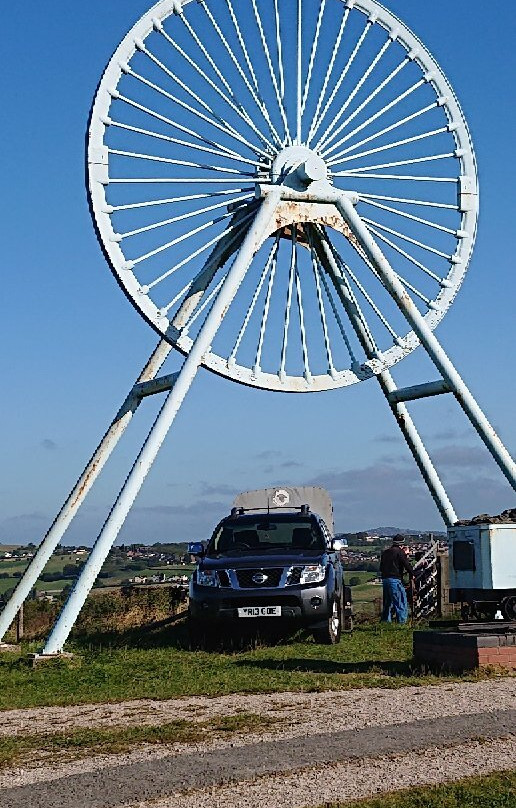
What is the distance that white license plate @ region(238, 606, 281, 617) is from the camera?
48.2 feet

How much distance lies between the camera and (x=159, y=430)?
611 inches

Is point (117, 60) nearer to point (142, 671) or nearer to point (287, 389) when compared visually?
point (287, 389)

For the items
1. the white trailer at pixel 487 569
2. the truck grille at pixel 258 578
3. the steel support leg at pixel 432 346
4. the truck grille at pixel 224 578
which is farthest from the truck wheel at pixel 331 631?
the steel support leg at pixel 432 346

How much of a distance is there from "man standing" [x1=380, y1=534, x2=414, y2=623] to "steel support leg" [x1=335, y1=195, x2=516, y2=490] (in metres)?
3.09

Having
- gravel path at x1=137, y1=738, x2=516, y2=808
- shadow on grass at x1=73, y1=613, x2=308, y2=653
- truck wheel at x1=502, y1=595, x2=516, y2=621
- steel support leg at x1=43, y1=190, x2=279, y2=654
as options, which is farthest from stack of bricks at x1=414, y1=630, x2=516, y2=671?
steel support leg at x1=43, y1=190, x2=279, y2=654

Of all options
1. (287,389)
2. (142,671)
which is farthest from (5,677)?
(287,389)

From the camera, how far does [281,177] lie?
1783 cm

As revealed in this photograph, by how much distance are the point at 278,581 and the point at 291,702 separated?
16.5 ft

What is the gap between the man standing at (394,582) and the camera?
20047 millimetres

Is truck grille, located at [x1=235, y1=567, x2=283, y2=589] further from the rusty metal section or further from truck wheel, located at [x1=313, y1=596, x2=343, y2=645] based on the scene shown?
the rusty metal section

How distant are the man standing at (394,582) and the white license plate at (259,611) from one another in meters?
5.64

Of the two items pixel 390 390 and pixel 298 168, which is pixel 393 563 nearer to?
pixel 390 390

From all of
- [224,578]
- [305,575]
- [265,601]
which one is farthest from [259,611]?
[305,575]

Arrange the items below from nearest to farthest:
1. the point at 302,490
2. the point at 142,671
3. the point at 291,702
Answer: the point at 291,702, the point at 142,671, the point at 302,490
